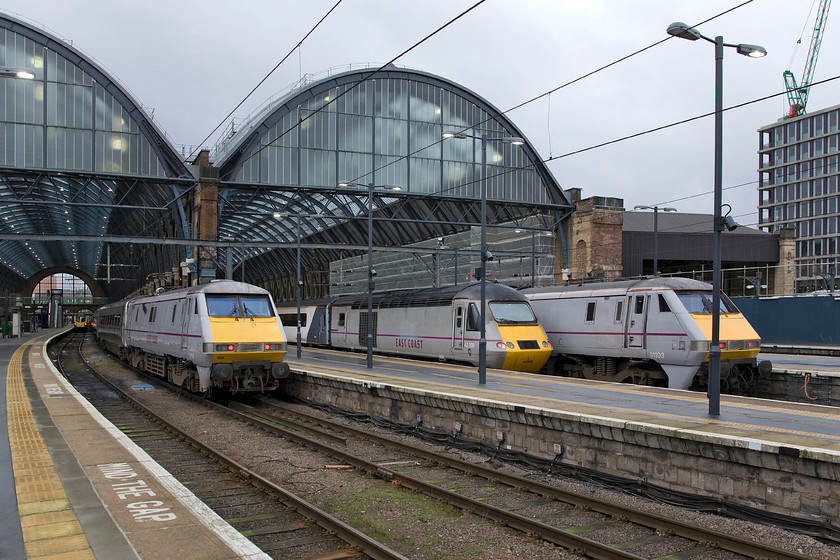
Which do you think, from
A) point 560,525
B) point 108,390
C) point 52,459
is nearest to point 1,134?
point 108,390

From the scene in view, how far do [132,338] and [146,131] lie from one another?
40.4ft

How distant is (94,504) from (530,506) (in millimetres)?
5580

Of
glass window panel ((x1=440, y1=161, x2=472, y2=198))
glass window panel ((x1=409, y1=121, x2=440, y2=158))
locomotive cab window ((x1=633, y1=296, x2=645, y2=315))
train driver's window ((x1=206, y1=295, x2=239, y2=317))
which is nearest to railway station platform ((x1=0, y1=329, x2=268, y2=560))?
train driver's window ((x1=206, y1=295, x2=239, y2=317))

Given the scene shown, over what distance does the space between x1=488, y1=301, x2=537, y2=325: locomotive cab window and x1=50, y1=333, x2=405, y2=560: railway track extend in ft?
34.5

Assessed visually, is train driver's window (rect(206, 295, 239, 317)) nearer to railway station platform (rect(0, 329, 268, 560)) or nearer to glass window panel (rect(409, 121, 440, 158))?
railway station platform (rect(0, 329, 268, 560))

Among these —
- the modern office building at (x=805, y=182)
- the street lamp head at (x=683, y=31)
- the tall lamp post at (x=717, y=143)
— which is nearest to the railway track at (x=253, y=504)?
the tall lamp post at (x=717, y=143)

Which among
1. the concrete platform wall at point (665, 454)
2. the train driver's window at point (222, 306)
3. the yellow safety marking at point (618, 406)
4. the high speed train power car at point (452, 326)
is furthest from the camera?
the high speed train power car at point (452, 326)

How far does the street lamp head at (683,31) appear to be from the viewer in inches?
476

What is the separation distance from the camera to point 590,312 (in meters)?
21.4

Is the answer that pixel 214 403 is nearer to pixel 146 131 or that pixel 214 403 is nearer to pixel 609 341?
pixel 609 341

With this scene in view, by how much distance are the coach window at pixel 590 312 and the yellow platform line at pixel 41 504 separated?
15318mm

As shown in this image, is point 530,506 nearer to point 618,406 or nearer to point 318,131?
point 618,406

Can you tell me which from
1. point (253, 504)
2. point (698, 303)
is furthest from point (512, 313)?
point (253, 504)

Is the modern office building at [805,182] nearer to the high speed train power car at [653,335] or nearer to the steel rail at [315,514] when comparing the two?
the high speed train power car at [653,335]
